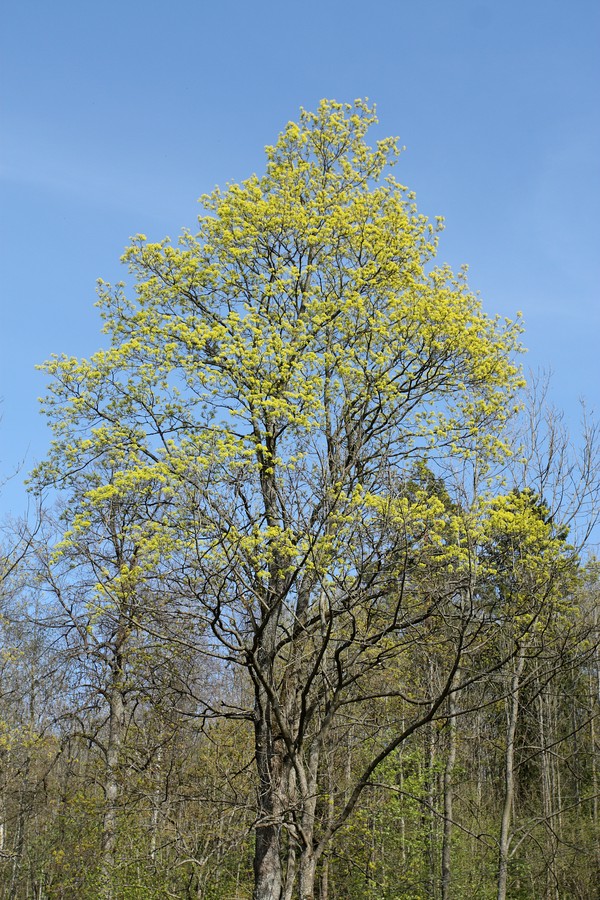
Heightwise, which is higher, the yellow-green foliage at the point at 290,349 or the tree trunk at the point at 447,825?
the yellow-green foliage at the point at 290,349

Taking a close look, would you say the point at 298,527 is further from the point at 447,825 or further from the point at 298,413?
the point at 447,825

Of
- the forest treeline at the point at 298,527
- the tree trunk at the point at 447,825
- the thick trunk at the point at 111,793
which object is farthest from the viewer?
the tree trunk at the point at 447,825

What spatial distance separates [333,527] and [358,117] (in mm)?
7831

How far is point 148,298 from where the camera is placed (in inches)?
458

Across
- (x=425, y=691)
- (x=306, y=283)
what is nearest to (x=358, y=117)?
(x=306, y=283)

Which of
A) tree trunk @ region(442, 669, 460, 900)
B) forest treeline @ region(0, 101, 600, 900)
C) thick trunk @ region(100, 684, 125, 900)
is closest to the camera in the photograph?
forest treeline @ region(0, 101, 600, 900)

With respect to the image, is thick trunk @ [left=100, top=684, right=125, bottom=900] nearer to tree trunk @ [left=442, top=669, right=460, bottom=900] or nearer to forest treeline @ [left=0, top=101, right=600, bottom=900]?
forest treeline @ [left=0, top=101, right=600, bottom=900]

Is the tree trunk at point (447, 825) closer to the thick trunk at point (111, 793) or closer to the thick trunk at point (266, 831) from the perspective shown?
the thick trunk at point (266, 831)

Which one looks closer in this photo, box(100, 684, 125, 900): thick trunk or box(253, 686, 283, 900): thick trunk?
box(253, 686, 283, 900): thick trunk

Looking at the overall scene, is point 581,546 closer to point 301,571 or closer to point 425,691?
point 301,571

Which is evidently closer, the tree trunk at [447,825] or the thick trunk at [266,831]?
the thick trunk at [266,831]

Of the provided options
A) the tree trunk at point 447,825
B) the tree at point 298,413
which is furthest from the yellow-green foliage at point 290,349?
the tree trunk at point 447,825

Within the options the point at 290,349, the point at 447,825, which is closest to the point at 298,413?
the point at 290,349

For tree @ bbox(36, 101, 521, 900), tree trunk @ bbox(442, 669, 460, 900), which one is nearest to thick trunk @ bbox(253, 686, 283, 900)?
tree @ bbox(36, 101, 521, 900)
